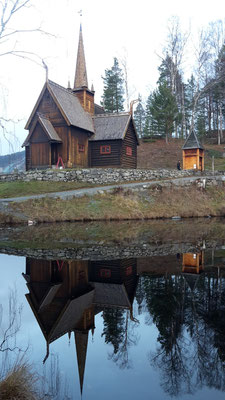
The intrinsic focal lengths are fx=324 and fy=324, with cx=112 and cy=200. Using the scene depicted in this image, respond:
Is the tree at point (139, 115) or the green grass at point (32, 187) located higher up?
the tree at point (139, 115)

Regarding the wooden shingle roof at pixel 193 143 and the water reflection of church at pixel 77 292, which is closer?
the water reflection of church at pixel 77 292

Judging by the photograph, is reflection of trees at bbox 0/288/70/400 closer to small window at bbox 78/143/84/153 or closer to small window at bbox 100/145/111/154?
small window at bbox 78/143/84/153

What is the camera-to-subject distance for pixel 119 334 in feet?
17.8

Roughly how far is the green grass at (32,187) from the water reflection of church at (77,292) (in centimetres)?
1650

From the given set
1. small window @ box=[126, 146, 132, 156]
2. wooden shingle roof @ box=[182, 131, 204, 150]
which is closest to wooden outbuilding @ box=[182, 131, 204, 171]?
wooden shingle roof @ box=[182, 131, 204, 150]

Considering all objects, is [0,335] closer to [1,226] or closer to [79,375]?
[79,375]

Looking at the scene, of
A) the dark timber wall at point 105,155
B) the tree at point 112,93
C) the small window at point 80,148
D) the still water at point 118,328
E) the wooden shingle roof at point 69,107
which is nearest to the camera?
the still water at point 118,328

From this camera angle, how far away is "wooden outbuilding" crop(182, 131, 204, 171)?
3520 cm

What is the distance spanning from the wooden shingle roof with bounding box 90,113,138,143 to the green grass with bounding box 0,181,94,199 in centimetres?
731

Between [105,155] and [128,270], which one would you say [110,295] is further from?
[105,155]

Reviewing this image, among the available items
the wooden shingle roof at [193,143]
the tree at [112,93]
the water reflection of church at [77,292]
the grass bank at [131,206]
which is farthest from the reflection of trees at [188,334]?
the tree at [112,93]

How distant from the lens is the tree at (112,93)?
56.4m

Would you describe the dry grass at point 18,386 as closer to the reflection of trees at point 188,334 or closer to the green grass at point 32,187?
the reflection of trees at point 188,334

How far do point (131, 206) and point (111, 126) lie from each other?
12.9m
